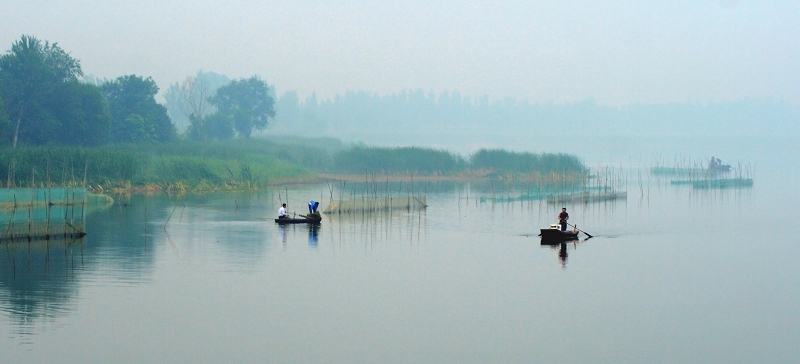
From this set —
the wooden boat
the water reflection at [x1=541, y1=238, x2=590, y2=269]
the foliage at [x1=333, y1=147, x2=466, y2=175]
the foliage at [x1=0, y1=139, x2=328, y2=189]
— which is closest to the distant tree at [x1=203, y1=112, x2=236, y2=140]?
the foliage at [x1=0, y1=139, x2=328, y2=189]

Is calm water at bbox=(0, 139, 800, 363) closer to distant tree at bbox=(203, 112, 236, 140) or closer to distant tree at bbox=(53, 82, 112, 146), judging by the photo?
distant tree at bbox=(53, 82, 112, 146)

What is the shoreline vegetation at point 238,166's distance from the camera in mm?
42438

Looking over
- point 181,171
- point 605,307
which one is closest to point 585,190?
point 181,171

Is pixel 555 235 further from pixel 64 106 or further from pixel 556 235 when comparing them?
pixel 64 106

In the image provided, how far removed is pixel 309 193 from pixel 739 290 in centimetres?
3237

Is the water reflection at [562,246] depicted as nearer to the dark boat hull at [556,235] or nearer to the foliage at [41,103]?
the dark boat hull at [556,235]

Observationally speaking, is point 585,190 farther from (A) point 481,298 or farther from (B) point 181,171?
(A) point 481,298

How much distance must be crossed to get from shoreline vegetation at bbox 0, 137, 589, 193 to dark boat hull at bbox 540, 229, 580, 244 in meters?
18.3

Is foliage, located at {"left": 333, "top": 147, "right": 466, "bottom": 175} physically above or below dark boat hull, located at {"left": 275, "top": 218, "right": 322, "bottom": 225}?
above

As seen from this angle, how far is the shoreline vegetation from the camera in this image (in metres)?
42.4

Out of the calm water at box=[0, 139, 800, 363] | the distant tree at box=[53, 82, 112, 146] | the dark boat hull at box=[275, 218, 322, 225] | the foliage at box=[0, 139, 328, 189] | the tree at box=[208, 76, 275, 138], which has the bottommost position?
the calm water at box=[0, 139, 800, 363]

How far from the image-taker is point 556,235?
30.0 m

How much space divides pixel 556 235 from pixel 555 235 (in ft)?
0.11

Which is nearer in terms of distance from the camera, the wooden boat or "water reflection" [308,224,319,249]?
"water reflection" [308,224,319,249]
